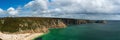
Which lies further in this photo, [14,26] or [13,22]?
[13,22]

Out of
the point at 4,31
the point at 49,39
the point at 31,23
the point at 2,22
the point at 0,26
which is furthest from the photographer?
the point at 31,23

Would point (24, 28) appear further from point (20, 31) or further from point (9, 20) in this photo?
point (9, 20)

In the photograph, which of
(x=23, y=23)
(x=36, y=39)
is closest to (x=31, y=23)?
(x=23, y=23)

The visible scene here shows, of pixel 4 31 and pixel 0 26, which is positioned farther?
pixel 0 26

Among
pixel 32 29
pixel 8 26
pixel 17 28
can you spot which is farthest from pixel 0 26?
pixel 32 29

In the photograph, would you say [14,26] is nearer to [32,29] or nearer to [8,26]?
[8,26]

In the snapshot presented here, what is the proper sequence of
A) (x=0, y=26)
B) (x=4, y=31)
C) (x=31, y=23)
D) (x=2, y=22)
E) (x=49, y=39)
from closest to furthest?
(x=49, y=39) → (x=4, y=31) → (x=0, y=26) → (x=2, y=22) → (x=31, y=23)

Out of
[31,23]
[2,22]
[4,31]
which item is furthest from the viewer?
[31,23]

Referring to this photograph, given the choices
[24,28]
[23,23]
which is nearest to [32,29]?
[24,28]
